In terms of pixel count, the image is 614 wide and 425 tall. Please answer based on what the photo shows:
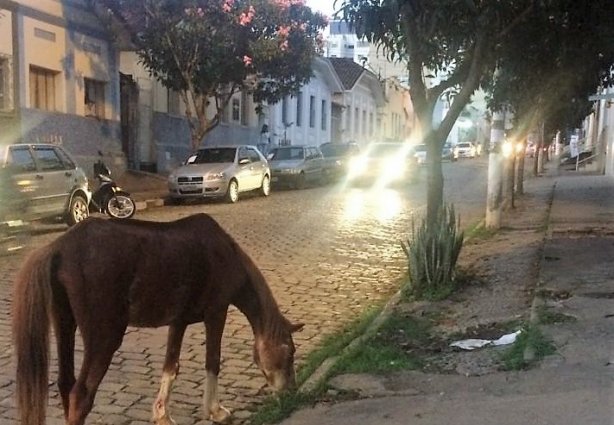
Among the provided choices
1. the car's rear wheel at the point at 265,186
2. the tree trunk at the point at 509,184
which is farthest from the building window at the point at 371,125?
the tree trunk at the point at 509,184

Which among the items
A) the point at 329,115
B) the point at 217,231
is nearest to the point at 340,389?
the point at 217,231

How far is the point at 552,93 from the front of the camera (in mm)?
14953

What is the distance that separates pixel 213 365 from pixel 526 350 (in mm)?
2552

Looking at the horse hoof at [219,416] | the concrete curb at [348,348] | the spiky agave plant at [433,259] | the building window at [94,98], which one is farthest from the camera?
the building window at [94,98]

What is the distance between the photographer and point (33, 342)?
3.69m

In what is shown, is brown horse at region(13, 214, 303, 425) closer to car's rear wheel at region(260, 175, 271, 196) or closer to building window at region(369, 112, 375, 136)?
car's rear wheel at region(260, 175, 271, 196)

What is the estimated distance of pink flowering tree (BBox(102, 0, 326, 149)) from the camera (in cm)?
1988

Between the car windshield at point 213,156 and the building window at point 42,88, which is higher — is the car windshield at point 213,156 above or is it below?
below

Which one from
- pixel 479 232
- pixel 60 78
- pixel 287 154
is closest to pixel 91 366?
pixel 479 232

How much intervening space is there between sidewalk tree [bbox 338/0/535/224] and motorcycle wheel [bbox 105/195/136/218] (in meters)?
8.13

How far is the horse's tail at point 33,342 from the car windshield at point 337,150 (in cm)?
2591

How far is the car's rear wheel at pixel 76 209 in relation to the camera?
13766mm

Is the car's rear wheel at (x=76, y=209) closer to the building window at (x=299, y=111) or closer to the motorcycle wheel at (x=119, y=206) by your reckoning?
the motorcycle wheel at (x=119, y=206)

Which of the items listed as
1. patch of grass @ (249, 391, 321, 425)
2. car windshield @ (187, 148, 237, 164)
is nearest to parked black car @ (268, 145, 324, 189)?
car windshield @ (187, 148, 237, 164)
